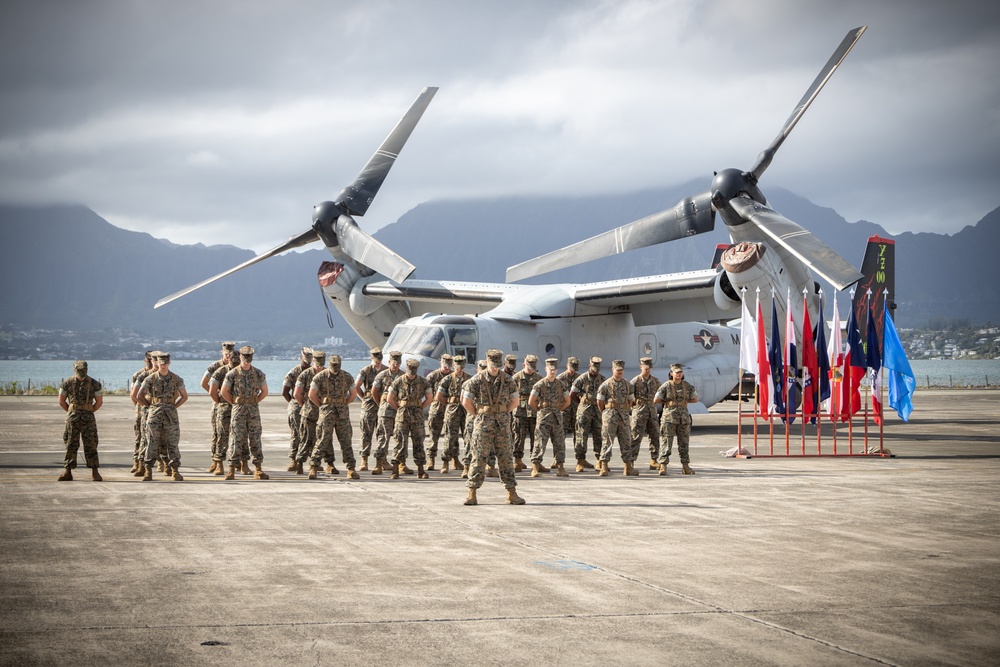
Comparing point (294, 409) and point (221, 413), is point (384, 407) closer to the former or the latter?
point (294, 409)

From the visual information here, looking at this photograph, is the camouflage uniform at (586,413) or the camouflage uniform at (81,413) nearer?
the camouflage uniform at (81,413)

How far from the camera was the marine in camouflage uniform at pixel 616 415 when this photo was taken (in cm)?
1430

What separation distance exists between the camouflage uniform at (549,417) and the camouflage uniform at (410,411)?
62.2 inches

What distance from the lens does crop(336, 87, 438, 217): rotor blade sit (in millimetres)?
25672

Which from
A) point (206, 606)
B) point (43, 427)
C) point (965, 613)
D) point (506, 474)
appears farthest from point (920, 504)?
point (43, 427)

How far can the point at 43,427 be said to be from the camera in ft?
75.7

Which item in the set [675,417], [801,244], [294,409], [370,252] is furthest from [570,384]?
[370,252]

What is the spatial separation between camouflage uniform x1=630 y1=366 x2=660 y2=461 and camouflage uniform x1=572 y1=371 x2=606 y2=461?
0.61 meters

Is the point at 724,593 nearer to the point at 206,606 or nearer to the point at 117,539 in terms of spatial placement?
the point at 206,606

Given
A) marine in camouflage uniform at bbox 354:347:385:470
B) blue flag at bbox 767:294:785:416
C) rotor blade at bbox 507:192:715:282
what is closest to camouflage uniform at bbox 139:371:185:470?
marine in camouflage uniform at bbox 354:347:385:470

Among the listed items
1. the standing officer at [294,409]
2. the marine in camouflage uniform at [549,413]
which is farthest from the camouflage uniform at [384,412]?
the marine in camouflage uniform at [549,413]

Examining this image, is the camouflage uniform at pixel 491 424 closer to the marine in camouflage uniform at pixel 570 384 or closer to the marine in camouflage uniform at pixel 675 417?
the marine in camouflage uniform at pixel 570 384

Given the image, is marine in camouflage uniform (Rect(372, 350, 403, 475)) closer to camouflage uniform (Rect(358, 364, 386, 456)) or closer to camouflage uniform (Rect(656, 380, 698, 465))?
camouflage uniform (Rect(358, 364, 386, 456))

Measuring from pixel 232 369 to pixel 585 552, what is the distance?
23.3ft
